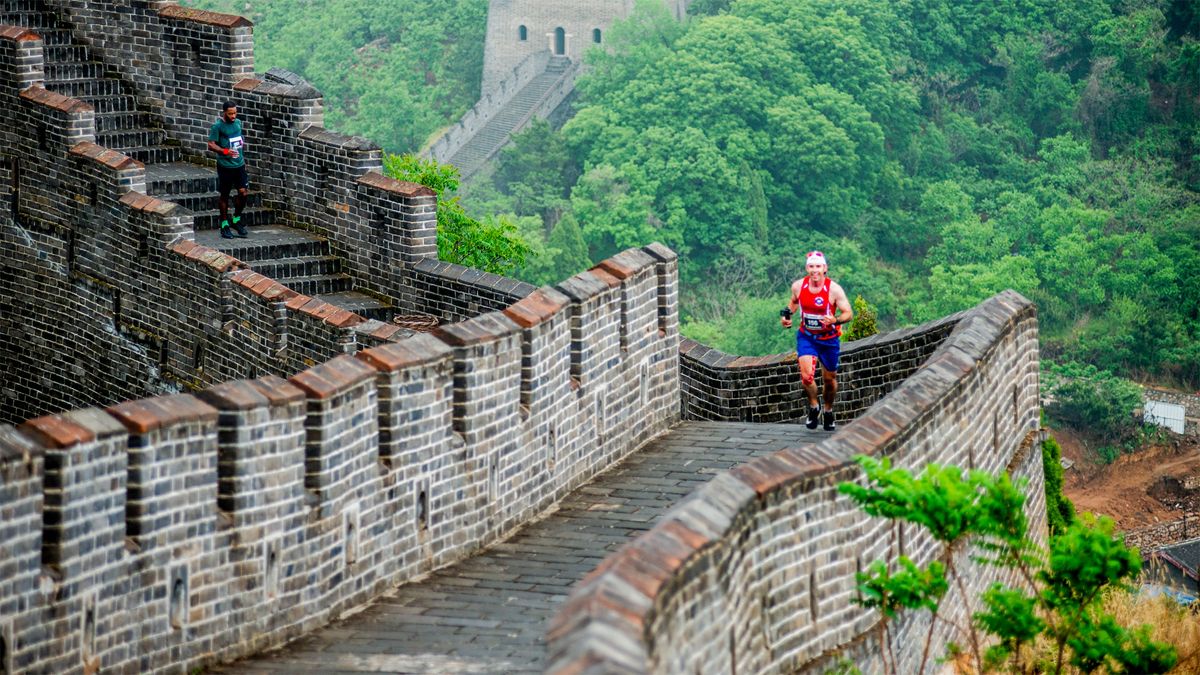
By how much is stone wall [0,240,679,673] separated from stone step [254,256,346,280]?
5.83 m

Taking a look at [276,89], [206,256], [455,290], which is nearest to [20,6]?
[276,89]

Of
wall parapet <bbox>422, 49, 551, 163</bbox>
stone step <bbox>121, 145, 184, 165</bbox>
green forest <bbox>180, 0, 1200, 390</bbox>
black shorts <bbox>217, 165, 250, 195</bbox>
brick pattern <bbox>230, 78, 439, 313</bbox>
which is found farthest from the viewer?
wall parapet <bbox>422, 49, 551, 163</bbox>

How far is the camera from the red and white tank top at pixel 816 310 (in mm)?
13656

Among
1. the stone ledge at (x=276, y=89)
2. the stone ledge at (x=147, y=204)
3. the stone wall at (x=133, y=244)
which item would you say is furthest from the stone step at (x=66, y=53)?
the stone ledge at (x=147, y=204)

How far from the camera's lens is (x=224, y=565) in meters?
9.88

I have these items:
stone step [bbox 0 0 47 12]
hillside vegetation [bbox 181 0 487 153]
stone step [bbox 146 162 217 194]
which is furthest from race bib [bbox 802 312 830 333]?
hillside vegetation [bbox 181 0 487 153]

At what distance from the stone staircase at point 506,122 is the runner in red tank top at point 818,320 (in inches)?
3239

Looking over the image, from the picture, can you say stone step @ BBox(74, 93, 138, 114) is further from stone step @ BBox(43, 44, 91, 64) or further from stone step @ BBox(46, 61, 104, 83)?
stone step @ BBox(43, 44, 91, 64)

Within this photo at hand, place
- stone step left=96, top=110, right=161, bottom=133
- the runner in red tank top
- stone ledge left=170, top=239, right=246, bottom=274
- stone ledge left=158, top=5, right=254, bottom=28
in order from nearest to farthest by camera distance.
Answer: the runner in red tank top → stone ledge left=170, top=239, right=246, bottom=274 → stone ledge left=158, top=5, right=254, bottom=28 → stone step left=96, top=110, right=161, bottom=133

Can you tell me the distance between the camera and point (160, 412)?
9367 mm

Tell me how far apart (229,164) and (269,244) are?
2.54ft

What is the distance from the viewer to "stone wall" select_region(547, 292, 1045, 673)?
23.8ft

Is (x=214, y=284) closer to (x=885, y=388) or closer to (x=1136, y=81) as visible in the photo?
(x=885, y=388)

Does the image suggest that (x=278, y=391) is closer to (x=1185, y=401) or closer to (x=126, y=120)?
(x=126, y=120)
